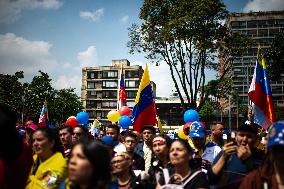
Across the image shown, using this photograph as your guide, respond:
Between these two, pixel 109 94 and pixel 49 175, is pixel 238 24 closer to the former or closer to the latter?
pixel 109 94

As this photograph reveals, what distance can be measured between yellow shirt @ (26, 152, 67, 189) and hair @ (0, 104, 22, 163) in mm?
552

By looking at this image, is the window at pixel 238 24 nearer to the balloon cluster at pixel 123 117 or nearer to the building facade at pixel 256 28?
the building facade at pixel 256 28

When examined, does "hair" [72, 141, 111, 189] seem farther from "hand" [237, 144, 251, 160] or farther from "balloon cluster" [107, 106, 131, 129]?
"balloon cluster" [107, 106, 131, 129]

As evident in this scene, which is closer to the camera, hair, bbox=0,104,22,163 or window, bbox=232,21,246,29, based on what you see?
hair, bbox=0,104,22,163

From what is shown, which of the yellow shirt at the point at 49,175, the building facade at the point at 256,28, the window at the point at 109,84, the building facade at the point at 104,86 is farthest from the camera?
the window at the point at 109,84

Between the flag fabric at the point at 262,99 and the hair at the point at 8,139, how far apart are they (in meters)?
5.26

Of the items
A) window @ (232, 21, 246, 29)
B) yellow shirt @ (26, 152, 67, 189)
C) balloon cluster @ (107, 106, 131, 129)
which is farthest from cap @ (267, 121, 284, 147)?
window @ (232, 21, 246, 29)

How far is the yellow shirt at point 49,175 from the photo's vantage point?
11.2 ft

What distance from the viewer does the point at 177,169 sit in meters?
3.51

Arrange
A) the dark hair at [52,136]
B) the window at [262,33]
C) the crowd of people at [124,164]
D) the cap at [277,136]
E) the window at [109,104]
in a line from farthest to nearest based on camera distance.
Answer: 1. the window at [109,104]
2. the window at [262,33]
3. the dark hair at [52,136]
4. the crowd of people at [124,164]
5. the cap at [277,136]

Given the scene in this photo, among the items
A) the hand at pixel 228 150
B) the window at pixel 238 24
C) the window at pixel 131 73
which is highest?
the window at pixel 238 24

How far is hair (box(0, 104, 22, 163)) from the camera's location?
2.72 m

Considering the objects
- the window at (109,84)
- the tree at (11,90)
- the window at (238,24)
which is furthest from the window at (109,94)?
the tree at (11,90)

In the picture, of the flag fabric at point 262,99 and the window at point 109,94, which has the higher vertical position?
the window at point 109,94
